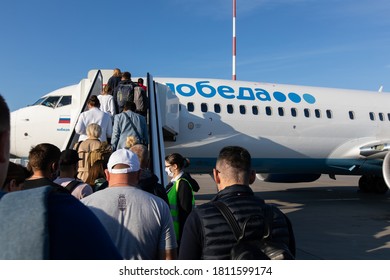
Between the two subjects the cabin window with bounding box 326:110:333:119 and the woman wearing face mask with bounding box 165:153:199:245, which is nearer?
the woman wearing face mask with bounding box 165:153:199:245

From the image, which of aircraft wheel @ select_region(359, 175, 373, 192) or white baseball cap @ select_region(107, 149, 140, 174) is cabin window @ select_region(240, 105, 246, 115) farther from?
white baseball cap @ select_region(107, 149, 140, 174)

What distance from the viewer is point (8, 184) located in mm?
2932

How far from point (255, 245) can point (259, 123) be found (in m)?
10.0

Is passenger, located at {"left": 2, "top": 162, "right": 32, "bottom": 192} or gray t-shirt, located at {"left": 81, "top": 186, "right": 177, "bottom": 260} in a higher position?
passenger, located at {"left": 2, "top": 162, "right": 32, "bottom": 192}

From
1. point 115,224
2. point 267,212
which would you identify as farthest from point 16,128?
point 267,212

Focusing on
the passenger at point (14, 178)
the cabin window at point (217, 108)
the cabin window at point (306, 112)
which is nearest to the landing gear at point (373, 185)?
the cabin window at point (306, 112)

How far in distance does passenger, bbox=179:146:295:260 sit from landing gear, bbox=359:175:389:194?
613 inches

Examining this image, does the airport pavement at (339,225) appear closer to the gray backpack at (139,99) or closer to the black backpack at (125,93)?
the gray backpack at (139,99)

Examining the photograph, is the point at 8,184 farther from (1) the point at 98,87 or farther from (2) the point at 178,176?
(1) the point at 98,87

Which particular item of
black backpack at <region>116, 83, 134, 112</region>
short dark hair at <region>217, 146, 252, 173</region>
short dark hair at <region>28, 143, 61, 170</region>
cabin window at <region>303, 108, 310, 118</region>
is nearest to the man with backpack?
black backpack at <region>116, 83, 134, 112</region>

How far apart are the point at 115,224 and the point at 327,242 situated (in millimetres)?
6251

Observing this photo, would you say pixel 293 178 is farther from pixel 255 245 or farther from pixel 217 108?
pixel 255 245

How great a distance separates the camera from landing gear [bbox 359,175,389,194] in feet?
53.9

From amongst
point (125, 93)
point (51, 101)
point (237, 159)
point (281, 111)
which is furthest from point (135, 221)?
point (281, 111)
